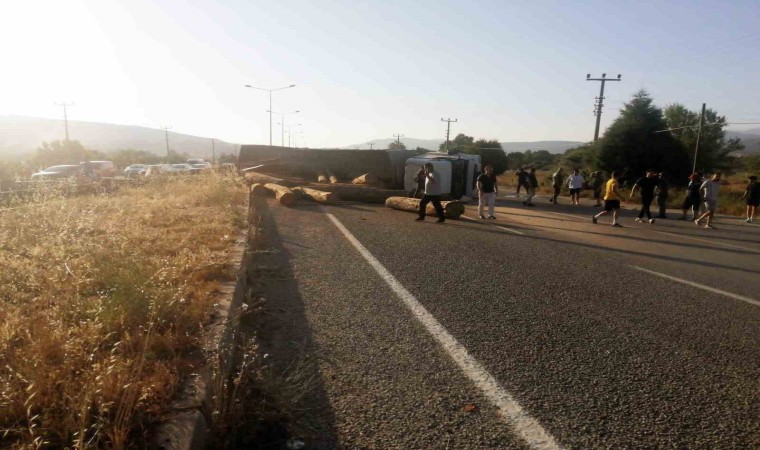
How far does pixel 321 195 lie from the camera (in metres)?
17.9

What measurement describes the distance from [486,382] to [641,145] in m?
33.8

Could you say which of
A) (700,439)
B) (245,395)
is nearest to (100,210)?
(245,395)

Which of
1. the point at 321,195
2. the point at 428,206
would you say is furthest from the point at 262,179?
the point at 428,206

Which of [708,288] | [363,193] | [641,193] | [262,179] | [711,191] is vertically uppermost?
Answer: [711,191]

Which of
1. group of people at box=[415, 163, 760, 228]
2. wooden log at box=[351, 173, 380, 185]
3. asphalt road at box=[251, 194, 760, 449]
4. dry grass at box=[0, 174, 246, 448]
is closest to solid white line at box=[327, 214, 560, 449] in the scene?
asphalt road at box=[251, 194, 760, 449]

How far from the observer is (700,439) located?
2.99 metres

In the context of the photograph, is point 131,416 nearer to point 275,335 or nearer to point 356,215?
point 275,335

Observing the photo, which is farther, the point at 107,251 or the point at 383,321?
the point at 107,251

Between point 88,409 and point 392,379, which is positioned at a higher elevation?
point 88,409

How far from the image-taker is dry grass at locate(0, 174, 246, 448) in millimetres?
2500

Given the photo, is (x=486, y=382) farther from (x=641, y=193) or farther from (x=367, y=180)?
(x=367, y=180)

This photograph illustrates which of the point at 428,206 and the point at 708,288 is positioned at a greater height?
the point at 428,206

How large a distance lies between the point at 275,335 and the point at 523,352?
2136mm

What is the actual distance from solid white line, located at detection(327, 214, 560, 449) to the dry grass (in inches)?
77.3
